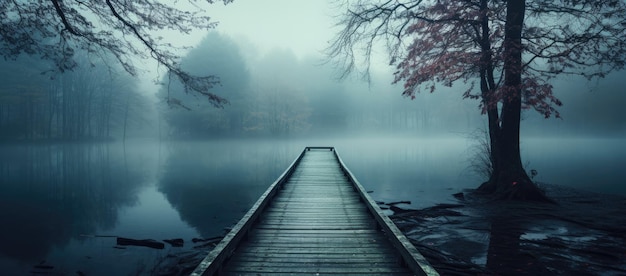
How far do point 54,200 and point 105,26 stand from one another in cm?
969

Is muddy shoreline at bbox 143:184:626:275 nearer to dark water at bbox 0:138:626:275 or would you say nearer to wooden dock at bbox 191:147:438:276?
wooden dock at bbox 191:147:438:276

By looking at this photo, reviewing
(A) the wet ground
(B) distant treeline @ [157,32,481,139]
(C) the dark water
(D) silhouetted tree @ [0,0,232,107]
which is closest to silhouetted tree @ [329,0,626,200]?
(A) the wet ground

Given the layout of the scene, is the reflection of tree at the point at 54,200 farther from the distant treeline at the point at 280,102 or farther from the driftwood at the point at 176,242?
the distant treeline at the point at 280,102

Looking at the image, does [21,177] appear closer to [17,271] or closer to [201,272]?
[17,271]

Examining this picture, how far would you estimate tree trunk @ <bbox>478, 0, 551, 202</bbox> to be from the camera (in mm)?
10930

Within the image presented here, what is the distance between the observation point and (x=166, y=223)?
11.2 meters

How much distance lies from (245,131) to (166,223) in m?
43.4

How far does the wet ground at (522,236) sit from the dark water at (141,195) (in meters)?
2.95

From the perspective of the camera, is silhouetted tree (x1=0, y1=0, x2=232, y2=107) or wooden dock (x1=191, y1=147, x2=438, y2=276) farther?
silhouetted tree (x1=0, y1=0, x2=232, y2=107)

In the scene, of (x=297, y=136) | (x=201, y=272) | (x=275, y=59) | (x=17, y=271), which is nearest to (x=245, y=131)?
(x=297, y=136)

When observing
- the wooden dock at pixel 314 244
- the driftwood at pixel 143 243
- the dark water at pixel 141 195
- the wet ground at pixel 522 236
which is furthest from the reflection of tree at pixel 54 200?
the wet ground at pixel 522 236

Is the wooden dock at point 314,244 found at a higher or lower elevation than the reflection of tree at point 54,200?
higher

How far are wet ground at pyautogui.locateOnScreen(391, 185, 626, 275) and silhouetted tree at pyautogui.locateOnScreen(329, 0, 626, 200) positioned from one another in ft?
5.85

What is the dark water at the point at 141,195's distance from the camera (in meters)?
8.31
